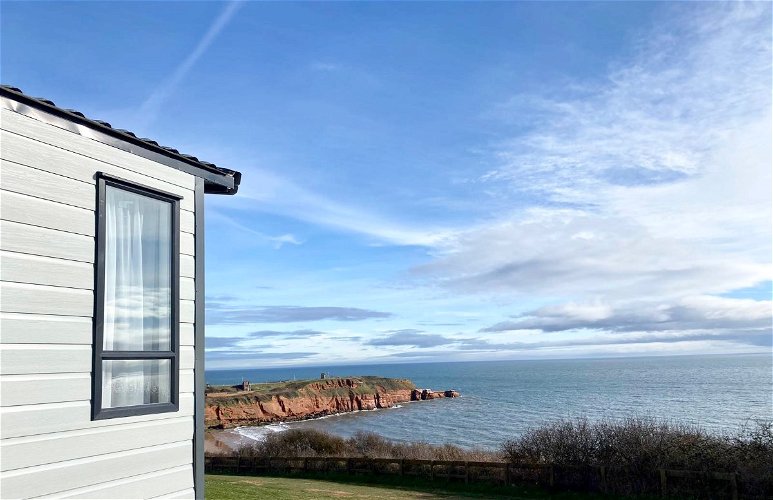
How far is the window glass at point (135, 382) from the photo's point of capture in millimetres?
4512

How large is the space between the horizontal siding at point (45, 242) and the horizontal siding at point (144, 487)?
5.29ft

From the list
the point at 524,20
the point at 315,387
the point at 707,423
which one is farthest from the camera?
Answer: the point at 315,387

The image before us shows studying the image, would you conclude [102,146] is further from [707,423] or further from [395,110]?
[707,423]

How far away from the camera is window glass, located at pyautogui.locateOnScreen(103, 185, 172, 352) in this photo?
4621mm

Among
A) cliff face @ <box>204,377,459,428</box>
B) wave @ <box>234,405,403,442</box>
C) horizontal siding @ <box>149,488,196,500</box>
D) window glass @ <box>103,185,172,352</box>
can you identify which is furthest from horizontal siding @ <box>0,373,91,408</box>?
cliff face @ <box>204,377,459,428</box>

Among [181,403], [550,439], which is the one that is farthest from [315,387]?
[181,403]

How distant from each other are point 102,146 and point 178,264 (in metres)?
1.09

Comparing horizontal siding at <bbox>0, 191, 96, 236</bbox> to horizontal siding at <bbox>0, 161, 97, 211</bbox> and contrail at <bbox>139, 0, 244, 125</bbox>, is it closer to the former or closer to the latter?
horizontal siding at <bbox>0, 161, 97, 211</bbox>

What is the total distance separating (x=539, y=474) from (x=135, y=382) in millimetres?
15335

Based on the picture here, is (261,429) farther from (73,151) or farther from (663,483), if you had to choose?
(73,151)

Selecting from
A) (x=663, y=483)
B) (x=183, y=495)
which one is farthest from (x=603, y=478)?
(x=183, y=495)

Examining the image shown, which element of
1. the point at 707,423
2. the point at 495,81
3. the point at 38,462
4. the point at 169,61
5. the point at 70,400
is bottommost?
the point at 707,423

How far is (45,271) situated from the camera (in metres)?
4.16

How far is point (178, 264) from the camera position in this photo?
508 cm
